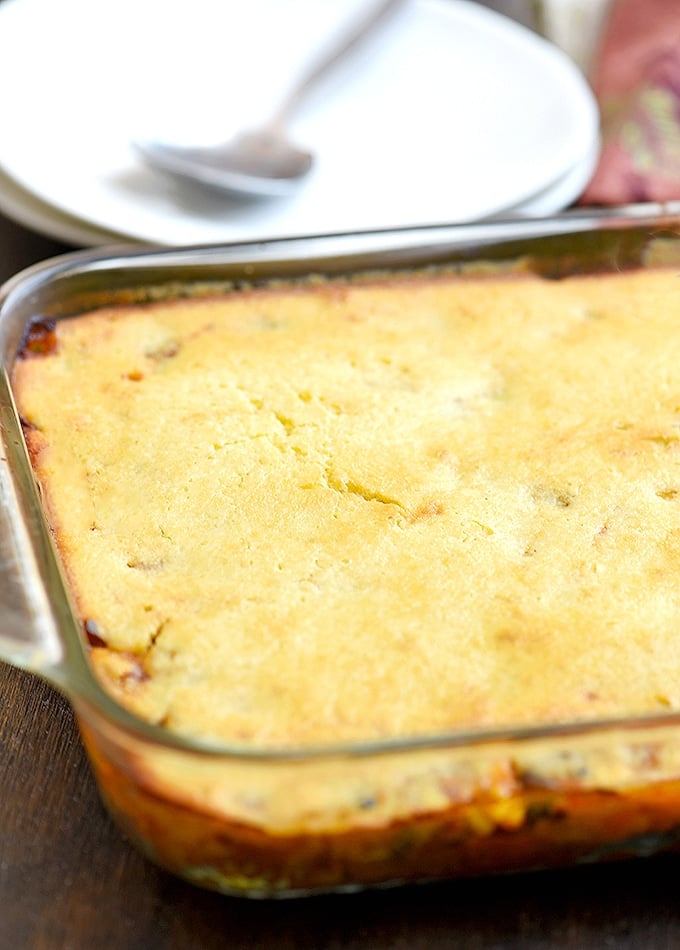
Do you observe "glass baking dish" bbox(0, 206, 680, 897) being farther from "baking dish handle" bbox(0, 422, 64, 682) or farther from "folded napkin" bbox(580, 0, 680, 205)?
"folded napkin" bbox(580, 0, 680, 205)

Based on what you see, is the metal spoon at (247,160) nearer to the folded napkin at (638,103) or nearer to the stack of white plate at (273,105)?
the stack of white plate at (273,105)

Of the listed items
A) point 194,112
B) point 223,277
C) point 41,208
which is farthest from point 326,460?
point 194,112

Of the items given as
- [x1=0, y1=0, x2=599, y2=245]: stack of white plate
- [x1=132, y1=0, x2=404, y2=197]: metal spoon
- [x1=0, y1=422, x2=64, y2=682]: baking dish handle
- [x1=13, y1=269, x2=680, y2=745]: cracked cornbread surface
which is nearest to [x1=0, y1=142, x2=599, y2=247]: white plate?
[x1=0, y1=0, x2=599, y2=245]: stack of white plate

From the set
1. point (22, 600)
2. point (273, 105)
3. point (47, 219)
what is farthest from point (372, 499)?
point (273, 105)

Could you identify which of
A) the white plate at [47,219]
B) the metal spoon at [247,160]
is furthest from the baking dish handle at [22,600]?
the metal spoon at [247,160]

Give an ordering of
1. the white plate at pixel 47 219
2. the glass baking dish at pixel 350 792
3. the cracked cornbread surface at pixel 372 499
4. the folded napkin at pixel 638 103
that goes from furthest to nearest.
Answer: the folded napkin at pixel 638 103
the white plate at pixel 47 219
the cracked cornbread surface at pixel 372 499
the glass baking dish at pixel 350 792

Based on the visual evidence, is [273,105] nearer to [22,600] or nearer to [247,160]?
[247,160]
